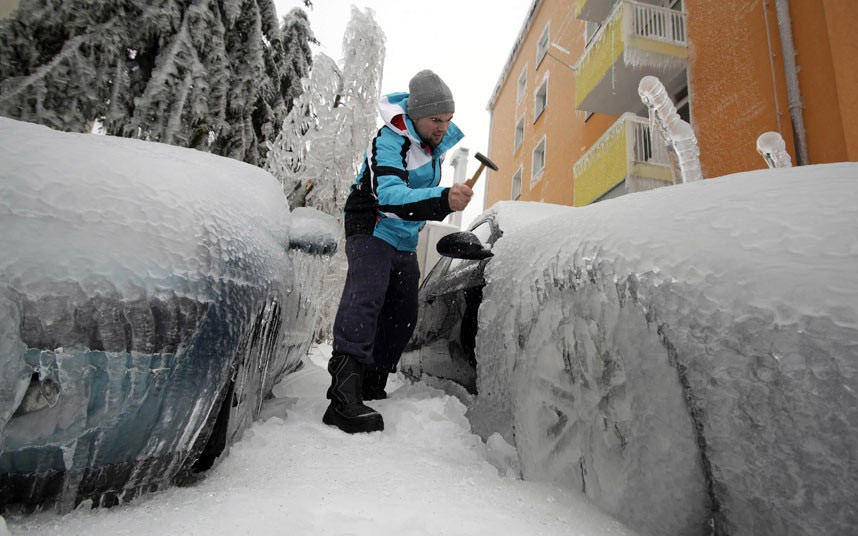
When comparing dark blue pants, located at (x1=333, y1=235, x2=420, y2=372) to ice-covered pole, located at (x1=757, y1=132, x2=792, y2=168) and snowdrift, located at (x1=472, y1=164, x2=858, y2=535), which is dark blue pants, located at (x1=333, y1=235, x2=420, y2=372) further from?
ice-covered pole, located at (x1=757, y1=132, x2=792, y2=168)

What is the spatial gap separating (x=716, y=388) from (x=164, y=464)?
105 centimetres

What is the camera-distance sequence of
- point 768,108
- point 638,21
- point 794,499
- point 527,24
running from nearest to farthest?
point 794,499, point 768,108, point 638,21, point 527,24

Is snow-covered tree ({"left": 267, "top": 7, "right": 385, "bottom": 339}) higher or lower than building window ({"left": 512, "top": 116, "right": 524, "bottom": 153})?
lower

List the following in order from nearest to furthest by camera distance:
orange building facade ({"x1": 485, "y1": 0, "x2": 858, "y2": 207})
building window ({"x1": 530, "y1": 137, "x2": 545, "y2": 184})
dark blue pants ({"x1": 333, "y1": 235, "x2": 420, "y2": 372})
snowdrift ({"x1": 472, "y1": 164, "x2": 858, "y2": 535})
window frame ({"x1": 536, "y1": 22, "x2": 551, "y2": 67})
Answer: snowdrift ({"x1": 472, "y1": 164, "x2": 858, "y2": 535})
dark blue pants ({"x1": 333, "y1": 235, "x2": 420, "y2": 372})
orange building facade ({"x1": 485, "y1": 0, "x2": 858, "y2": 207})
building window ({"x1": 530, "y1": 137, "x2": 545, "y2": 184})
window frame ({"x1": 536, "y1": 22, "x2": 551, "y2": 67})

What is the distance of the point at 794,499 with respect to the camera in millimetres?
582

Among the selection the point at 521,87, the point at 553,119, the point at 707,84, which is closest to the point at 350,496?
the point at 707,84

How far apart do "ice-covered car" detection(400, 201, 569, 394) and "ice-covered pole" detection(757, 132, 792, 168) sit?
131 inches

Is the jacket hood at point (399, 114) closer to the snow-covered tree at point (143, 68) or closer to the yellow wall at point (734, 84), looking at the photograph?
the snow-covered tree at point (143, 68)

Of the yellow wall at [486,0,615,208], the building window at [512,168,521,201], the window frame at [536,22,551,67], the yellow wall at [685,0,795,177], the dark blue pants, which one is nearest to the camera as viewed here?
the dark blue pants

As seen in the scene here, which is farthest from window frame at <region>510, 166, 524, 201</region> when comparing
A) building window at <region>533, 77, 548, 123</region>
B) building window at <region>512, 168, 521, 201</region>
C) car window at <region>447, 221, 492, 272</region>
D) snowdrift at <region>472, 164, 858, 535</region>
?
snowdrift at <region>472, 164, 858, 535</region>

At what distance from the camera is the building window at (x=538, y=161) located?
34.9 ft

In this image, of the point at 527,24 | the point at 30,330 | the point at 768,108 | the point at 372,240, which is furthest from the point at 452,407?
the point at 527,24

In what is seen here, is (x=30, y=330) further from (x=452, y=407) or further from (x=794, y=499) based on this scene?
(x=452, y=407)

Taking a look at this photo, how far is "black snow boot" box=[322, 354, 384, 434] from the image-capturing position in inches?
59.1
